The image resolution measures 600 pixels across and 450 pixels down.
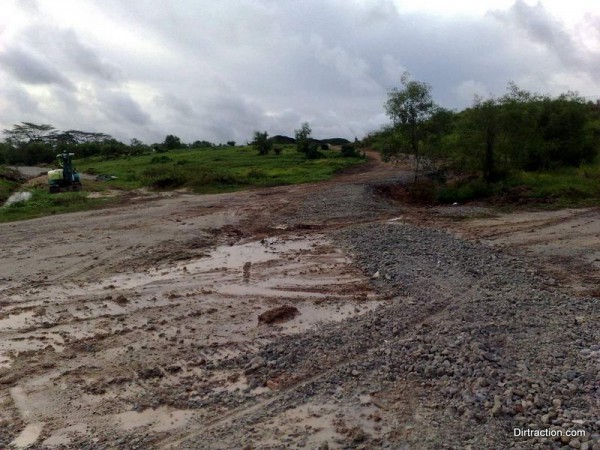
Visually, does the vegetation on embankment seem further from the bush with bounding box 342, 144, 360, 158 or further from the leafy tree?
the leafy tree

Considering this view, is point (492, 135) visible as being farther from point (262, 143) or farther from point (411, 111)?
point (262, 143)

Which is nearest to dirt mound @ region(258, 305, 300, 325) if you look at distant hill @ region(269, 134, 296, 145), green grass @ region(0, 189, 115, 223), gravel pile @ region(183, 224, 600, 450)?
gravel pile @ region(183, 224, 600, 450)

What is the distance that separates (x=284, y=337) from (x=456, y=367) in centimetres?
255

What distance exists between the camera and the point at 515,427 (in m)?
4.52

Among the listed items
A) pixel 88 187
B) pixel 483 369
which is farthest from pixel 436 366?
pixel 88 187

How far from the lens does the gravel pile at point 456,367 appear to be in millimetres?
4586

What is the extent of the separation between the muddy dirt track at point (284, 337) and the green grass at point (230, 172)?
1271cm

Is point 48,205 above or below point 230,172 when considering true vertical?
Result: below

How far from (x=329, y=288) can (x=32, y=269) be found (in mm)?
6440

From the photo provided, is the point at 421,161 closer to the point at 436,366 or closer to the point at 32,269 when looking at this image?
the point at 32,269

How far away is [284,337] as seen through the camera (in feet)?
23.9

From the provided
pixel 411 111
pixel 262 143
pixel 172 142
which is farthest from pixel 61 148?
pixel 411 111

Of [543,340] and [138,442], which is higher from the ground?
[543,340]

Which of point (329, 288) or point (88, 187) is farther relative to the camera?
point (88, 187)
